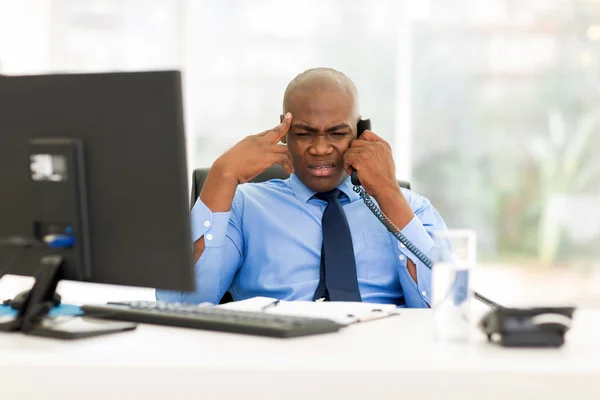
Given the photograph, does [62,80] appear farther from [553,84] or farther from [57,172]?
[553,84]

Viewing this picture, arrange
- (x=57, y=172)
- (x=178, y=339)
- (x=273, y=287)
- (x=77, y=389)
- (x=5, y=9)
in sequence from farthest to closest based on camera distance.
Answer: (x=5, y=9)
(x=273, y=287)
(x=57, y=172)
(x=178, y=339)
(x=77, y=389)

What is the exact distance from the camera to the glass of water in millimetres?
1307

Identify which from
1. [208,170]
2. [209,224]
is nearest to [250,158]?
[209,224]

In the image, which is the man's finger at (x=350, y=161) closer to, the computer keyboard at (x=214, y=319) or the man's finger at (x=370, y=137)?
the man's finger at (x=370, y=137)

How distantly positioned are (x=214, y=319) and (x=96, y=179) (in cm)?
31

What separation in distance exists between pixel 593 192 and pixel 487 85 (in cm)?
90

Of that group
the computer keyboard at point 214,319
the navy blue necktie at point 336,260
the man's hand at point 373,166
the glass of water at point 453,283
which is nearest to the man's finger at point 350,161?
the man's hand at point 373,166

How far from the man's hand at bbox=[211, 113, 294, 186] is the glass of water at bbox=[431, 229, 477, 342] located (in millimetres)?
825

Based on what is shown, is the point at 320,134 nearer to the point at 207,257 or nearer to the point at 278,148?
the point at 278,148

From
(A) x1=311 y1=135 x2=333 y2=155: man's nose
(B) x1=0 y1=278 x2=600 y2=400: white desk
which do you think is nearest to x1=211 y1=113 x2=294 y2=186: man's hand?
(A) x1=311 y1=135 x2=333 y2=155: man's nose

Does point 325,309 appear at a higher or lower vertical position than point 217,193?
lower

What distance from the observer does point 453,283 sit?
52.5 inches

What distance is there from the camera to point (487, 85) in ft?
16.6

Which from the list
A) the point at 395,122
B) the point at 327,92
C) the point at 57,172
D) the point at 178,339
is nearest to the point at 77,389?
the point at 178,339
